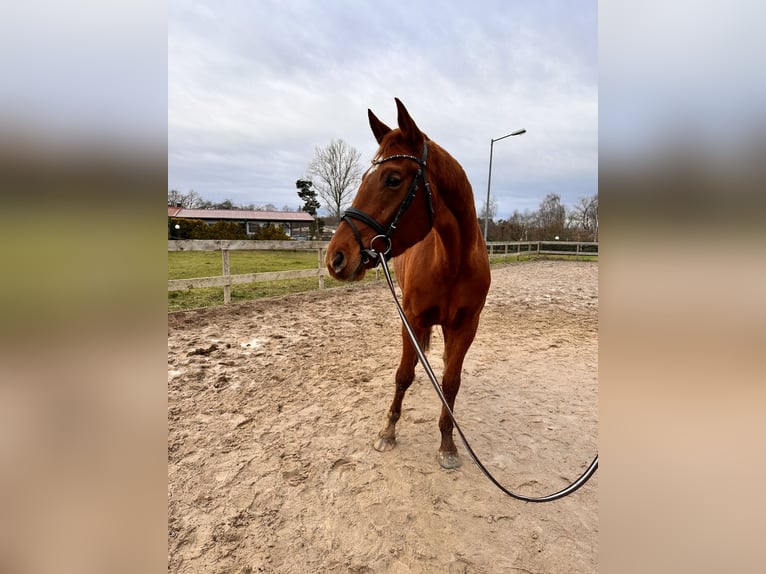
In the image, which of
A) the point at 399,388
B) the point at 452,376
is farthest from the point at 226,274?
the point at 452,376

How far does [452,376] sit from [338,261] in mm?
1250

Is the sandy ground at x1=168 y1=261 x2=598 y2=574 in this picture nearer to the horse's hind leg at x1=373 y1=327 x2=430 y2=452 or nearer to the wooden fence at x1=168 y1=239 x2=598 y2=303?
the horse's hind leg at x1=373 y1=327 x2=430 y2=452

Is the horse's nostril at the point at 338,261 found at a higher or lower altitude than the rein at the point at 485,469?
higher

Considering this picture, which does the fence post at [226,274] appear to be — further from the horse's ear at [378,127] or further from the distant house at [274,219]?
the distant house at [274,219]

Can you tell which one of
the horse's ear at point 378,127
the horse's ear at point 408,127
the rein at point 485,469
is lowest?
the rein at point 485,469

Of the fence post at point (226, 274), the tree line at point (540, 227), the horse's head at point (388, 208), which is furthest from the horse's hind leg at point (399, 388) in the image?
the tree line at point (540, 227)

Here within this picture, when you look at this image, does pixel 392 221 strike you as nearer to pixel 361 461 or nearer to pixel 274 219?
pixel 361 461

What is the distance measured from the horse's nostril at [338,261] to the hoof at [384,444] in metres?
1.44

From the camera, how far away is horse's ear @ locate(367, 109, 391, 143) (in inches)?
84.7

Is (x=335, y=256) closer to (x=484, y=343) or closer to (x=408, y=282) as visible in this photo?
(x=408, y=282)

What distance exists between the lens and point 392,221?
1868 millimetres

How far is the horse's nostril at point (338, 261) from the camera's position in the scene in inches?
70.6
